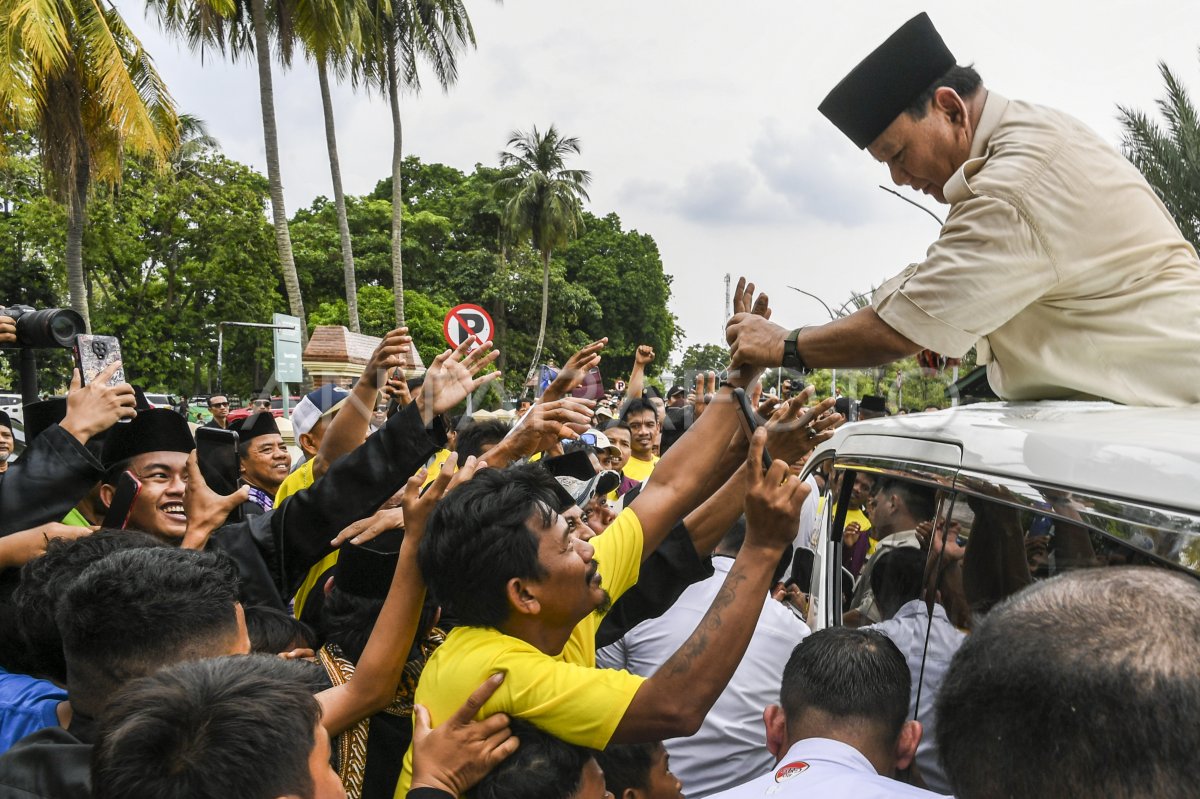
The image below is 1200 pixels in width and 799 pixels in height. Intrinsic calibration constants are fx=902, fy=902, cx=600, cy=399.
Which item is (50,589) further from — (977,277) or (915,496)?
(977,277)

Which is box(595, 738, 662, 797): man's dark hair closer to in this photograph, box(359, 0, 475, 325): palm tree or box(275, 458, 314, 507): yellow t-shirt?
box(275, 458, 314, 507): yellow t-shirt

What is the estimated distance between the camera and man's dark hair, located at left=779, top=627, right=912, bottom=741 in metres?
1.89

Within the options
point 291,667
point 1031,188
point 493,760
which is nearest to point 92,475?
point 291,667

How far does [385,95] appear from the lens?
2339 centimetres

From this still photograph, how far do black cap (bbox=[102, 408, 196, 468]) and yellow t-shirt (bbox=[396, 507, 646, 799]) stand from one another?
150cm

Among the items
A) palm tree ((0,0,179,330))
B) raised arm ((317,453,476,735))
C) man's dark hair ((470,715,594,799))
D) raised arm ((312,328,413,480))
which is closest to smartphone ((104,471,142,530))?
raised arm ((312,328,413,480))

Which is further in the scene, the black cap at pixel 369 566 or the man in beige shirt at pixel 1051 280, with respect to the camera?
the black cap at pixel 369 566

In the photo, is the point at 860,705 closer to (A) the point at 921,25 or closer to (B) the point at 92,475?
(A) the point at 921,25

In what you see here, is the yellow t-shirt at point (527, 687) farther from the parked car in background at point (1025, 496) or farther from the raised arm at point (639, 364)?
the raised arm at point (639, 364)

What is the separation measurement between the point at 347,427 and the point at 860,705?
229cm

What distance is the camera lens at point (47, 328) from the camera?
2.99m

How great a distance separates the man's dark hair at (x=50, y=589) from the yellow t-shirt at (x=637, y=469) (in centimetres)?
482

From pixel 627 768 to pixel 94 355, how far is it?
226 centimetres

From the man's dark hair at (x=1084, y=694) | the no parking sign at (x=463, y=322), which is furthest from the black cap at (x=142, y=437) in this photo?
the no parking sign at (x=463, y=322)
